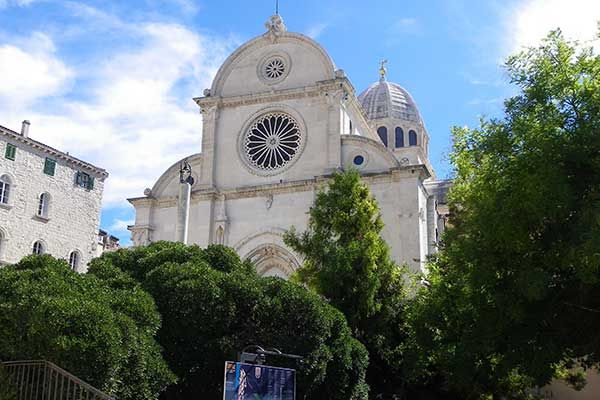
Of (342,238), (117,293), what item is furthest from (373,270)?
(117,293)

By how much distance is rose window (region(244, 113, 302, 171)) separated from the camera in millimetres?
32562

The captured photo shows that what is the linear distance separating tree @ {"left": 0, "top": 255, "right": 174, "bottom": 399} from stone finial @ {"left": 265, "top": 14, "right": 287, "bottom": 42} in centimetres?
2356

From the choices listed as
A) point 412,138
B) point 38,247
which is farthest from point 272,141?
point 412,138

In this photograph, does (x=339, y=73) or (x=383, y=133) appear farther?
(x=383, y=133)

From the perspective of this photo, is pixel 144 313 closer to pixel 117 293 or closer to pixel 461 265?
pixel 117 293

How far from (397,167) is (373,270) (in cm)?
1217

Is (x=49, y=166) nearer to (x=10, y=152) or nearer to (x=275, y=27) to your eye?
(x=10, y=152)

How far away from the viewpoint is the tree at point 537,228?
11297 millimetres

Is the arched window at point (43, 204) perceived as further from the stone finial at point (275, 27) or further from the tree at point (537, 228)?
the tree at point (537, 228)

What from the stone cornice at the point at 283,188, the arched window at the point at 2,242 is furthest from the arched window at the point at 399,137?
the arched window at the point at 2,242

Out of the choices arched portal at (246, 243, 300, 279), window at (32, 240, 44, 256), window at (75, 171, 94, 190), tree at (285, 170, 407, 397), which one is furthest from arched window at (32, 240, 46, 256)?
tree at (285, 170, 407, 397)

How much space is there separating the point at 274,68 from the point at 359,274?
1867 centimetres

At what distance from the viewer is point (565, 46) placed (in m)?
12.7

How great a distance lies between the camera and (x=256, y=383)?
10.6 m
